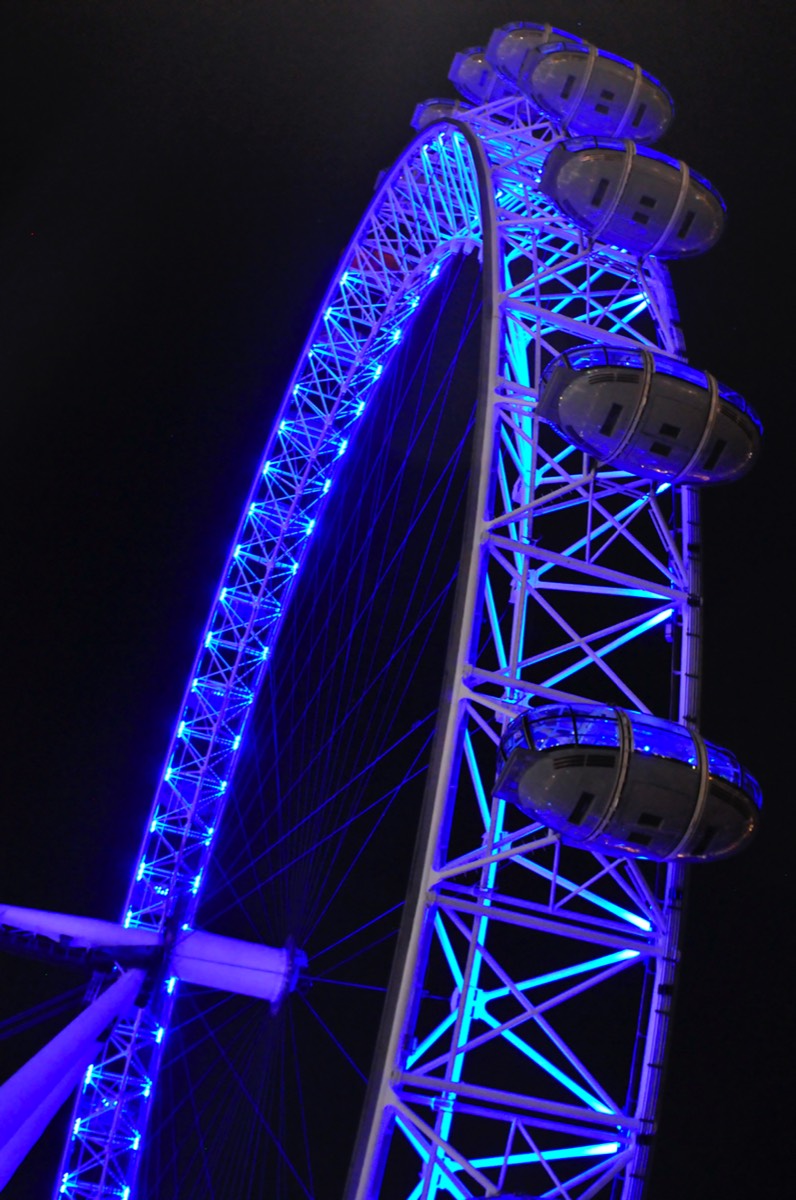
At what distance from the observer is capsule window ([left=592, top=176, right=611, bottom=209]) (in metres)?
10.1

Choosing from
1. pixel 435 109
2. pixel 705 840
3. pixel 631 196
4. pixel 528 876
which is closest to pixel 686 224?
pixel 631 196

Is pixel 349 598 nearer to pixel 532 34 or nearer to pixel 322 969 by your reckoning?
pixel 322 969

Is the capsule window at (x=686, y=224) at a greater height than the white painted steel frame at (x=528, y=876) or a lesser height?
greater

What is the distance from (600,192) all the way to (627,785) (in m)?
5.90

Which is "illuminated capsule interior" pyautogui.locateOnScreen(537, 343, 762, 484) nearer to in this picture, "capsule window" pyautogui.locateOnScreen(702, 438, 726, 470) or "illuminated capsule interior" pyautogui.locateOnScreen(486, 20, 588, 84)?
"capsule window" pyautogui.locateOnScreen(702, 438, 726, 470)

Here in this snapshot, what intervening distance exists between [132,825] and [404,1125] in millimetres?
11026

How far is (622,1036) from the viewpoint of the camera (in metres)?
15.0

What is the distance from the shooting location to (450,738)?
748cm

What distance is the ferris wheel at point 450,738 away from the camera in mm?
7551

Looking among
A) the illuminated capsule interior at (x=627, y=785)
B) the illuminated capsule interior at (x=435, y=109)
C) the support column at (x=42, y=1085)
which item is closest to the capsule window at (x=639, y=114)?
the illuminated capsule interior at (x=435, y=109)

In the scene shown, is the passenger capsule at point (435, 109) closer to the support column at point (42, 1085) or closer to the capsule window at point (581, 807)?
the capsule window at point (581, 807)

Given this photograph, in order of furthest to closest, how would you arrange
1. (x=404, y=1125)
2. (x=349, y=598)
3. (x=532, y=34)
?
(x=349, y=598) < (x=532, y=34) < (x=404, y=1125)

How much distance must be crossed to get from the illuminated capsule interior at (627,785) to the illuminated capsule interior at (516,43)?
8.50 metres

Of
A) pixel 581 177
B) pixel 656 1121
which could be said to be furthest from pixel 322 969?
pixel 581 177
